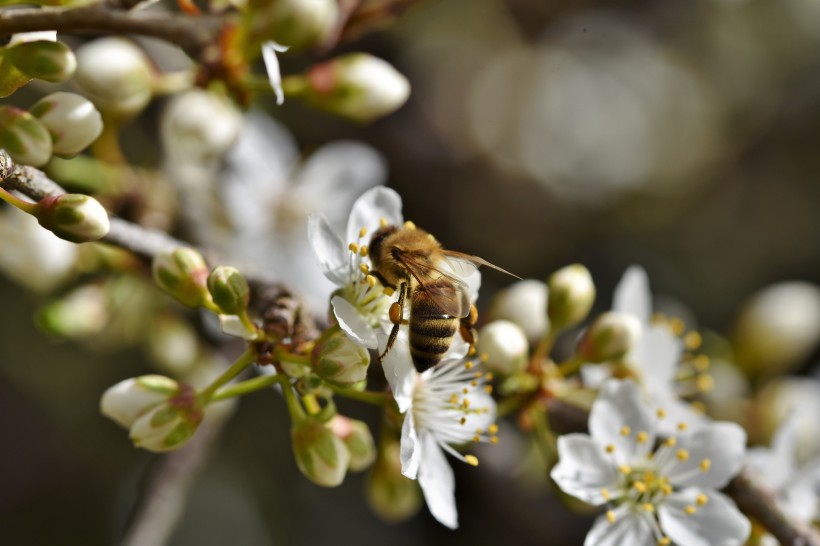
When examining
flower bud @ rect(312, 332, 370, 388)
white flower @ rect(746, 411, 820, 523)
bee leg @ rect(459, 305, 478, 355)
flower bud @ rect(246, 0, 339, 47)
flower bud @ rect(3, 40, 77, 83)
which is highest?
flower bud @ rect(246, 0, 339, 47)

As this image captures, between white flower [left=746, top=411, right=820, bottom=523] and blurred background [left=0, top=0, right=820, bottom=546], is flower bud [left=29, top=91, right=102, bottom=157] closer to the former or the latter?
white flower [left=746, top=411, right=820, bottom=523]

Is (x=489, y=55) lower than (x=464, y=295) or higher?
lower

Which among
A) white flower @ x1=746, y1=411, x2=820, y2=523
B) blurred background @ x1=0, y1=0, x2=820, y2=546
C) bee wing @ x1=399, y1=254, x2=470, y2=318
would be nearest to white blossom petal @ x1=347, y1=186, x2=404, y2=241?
bee wing @ x1=399, y1=254, x2=470, y2=318

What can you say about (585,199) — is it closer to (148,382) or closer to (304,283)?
(304,283)

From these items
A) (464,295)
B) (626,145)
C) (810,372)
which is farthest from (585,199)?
(464,295)

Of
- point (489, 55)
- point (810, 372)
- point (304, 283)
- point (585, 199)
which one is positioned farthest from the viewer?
point (489, 55)

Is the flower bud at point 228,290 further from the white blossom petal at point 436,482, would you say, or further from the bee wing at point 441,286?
the white blossom petal at point 436,482

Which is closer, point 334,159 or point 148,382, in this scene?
point 148,382
